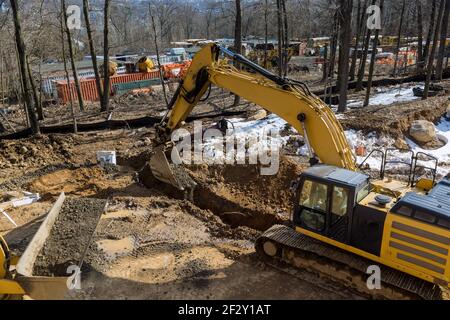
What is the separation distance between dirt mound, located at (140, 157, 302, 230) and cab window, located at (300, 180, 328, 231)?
3032 mm

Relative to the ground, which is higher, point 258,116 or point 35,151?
point 258,116

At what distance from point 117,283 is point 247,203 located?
187 inches

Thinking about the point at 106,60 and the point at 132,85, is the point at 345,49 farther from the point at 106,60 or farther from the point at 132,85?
the point at 132,85

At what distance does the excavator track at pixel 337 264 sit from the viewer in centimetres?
684

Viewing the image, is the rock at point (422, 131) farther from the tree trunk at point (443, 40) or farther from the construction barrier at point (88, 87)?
the construction barrier at point (88, 87)

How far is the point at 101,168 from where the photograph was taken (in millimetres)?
13070

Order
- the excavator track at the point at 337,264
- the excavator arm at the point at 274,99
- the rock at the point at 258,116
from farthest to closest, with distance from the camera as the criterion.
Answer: the rock at the point at 258,116 < the excavator arm at the point at 274,99 < the excavator track at the point at 337,264

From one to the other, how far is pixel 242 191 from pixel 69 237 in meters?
5.23

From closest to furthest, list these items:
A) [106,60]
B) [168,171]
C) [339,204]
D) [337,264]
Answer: [339,204], [337,264], [168,171], [106,60]

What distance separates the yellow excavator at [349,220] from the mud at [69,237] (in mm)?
3585

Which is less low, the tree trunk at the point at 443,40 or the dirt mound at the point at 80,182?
the tree trunk at the point at 443,40

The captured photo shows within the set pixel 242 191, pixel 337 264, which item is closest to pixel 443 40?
pixel 242 191

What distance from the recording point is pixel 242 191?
12.2m

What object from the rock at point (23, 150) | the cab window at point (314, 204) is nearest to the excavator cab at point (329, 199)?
the cab window at point (314, 204)
